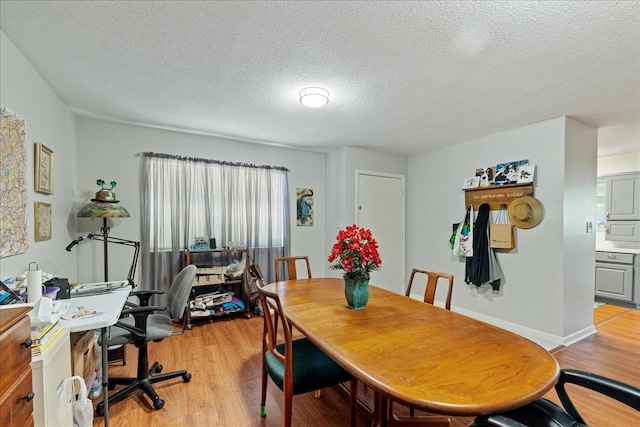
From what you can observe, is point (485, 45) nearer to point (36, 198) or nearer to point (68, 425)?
point (68, 425)

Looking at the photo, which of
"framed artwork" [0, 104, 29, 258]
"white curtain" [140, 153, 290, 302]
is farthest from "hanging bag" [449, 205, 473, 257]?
"framed artwork" [0, 104, 29, 258]

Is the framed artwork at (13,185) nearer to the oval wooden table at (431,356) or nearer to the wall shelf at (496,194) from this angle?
the oval wooden table at (431,356)

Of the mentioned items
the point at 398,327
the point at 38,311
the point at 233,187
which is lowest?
the point at 398,327

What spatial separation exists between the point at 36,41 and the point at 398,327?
272 cm

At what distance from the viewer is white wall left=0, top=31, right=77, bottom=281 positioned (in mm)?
1733

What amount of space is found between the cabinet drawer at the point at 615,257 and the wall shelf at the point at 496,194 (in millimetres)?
2516

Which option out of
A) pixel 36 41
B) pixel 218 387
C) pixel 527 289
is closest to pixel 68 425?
pixel 218 387

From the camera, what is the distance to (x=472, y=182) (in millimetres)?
3658

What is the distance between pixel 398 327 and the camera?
147 cm

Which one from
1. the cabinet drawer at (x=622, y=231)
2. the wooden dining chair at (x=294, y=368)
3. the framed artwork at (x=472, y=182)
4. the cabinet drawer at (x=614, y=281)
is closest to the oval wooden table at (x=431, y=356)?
the wooden dining chair at (x=294, y=368)

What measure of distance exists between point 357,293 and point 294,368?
55 centimetres

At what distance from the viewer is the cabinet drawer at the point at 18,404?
0.92 meters

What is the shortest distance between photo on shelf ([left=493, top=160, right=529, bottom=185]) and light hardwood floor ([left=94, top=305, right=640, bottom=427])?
1808mm

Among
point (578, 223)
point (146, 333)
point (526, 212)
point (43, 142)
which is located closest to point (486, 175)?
point (526, 212)
